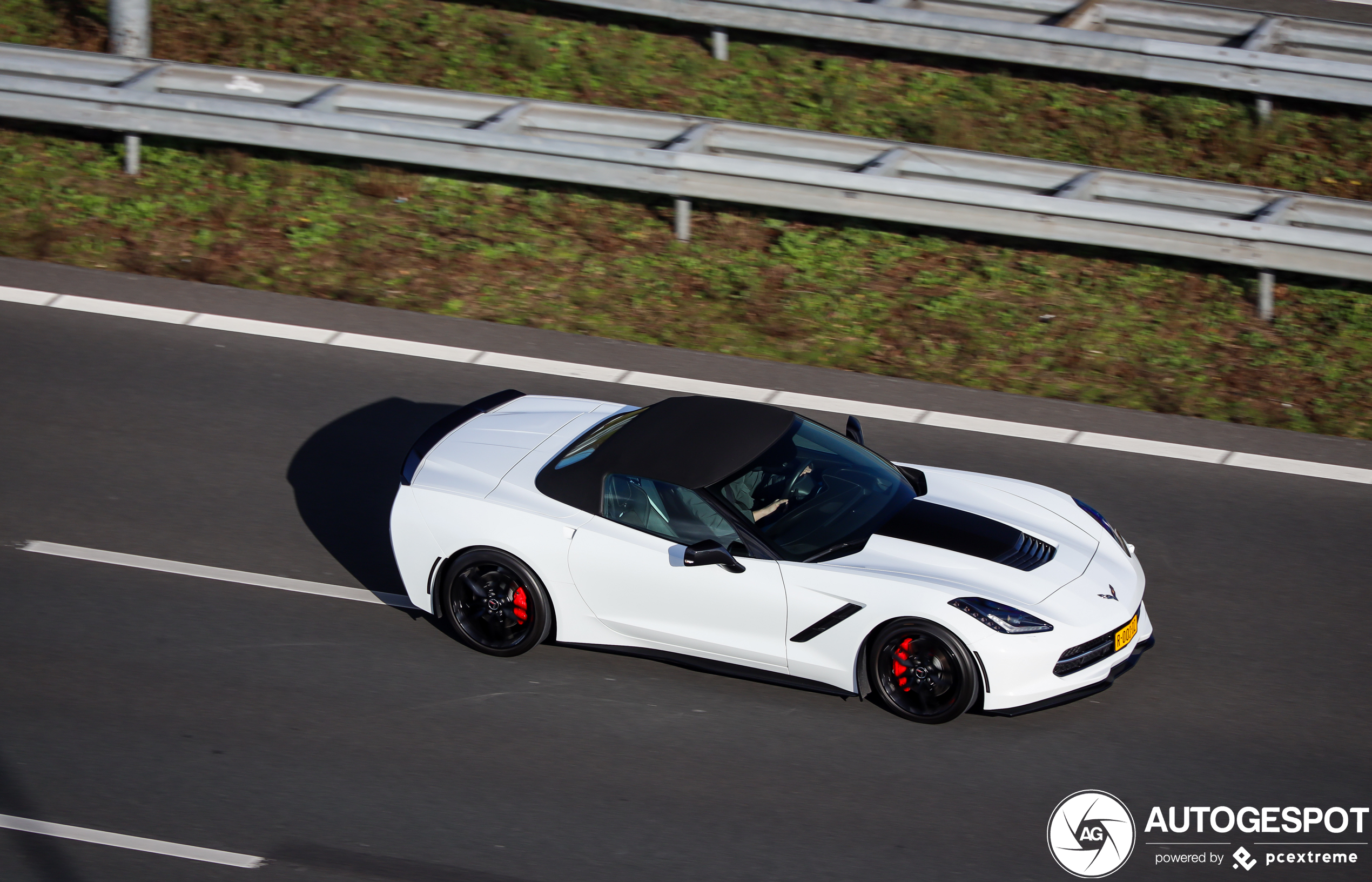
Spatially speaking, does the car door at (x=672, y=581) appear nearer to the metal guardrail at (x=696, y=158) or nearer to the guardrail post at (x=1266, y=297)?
the metal guardrail at (x=696, y=158)

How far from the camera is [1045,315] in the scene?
10812 millimetres

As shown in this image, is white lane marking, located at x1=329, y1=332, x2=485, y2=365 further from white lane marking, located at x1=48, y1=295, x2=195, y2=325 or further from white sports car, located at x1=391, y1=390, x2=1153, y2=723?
white sports car, located at x1=391, y1=390, x2=1153, y2=723

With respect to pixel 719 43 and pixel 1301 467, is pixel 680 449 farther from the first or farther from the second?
pixel 719 43

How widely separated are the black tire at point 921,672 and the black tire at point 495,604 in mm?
1731

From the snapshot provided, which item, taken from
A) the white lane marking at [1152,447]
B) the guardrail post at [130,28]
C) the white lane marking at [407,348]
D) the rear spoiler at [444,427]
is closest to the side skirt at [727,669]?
the rear spoiler at [444,427]

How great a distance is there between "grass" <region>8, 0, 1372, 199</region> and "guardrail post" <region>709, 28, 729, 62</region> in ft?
0.25

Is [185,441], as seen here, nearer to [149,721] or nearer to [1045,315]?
[149,721]

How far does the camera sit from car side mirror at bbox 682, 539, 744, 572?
254 inches

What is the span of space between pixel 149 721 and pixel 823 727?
3312mm

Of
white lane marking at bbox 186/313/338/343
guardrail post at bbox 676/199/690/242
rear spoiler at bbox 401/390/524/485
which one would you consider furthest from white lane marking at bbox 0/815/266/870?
guardrail post at bbox 676/199/690/242

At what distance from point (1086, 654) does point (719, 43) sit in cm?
915

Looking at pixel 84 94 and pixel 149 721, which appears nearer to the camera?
pixel 149 721

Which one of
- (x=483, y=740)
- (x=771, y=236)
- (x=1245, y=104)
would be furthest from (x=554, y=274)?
(x=1245, y=104)

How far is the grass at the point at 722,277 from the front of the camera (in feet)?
34.0
